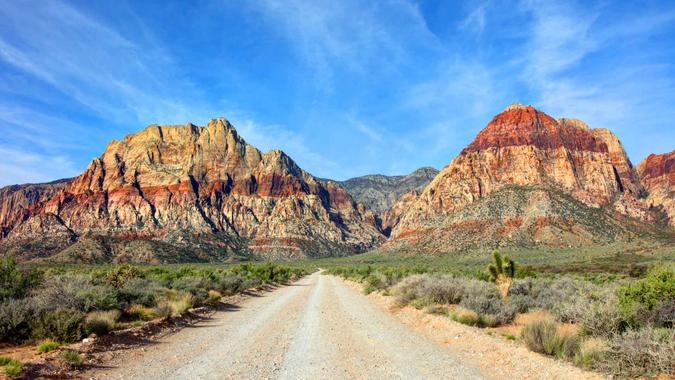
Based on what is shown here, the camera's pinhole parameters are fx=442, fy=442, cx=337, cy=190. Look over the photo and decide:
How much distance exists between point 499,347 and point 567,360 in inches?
73.0

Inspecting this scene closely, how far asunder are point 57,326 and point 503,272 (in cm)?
1655

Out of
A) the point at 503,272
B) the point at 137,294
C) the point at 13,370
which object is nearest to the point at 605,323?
the point at 503,272

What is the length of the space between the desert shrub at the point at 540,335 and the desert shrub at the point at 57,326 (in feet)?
36.4

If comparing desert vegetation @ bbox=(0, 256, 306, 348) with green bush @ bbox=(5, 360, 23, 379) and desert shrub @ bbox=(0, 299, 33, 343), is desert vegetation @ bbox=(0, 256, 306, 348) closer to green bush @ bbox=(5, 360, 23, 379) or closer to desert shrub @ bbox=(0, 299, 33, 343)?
desert shrub @ bbox=(0, 299, 33, 343)

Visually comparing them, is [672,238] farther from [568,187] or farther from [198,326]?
[198,326]

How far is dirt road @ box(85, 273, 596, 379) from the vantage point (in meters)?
8.77

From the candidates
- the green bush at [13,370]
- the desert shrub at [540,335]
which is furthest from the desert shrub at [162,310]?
the desert shrub at [540,335]

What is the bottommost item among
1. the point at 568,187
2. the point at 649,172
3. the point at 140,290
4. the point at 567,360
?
the point at 567,360

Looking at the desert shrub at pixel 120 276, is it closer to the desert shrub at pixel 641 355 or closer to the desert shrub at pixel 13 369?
the desert shrub at pixel 13 369

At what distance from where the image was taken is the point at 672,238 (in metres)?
94.8

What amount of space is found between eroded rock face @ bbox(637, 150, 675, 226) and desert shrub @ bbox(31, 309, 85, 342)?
135m

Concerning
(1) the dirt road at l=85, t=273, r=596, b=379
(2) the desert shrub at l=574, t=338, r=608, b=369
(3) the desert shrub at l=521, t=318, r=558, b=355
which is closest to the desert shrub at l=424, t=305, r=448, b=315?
(1) the dirt road at l=85, t=273, r=596, b=379

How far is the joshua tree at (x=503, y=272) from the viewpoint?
62.4 ft

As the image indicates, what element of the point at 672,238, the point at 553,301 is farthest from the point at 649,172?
the point at 553,301
